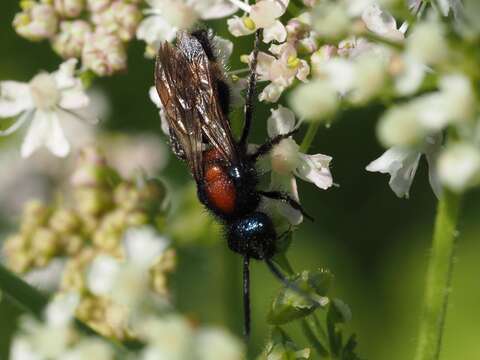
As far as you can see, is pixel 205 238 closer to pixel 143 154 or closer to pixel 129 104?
pixel 143 154

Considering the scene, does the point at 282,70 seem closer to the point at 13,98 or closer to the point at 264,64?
the point at 264,64

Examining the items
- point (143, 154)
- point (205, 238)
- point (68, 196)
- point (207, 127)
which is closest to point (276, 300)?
point (207, 127)

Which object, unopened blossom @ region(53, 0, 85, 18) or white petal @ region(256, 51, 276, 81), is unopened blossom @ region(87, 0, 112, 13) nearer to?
unopened blossom @ region(53, 0, 85, 18)

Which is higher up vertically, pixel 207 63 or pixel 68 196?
pixel 207 63

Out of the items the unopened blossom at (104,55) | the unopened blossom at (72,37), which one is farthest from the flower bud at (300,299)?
the unopened blossom at (72,37)

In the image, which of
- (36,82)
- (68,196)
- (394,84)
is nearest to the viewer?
(394,84)

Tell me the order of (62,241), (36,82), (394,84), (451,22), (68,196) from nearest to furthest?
(394,84)
(451,22)
(36,82)
(62,241)
(68,196)

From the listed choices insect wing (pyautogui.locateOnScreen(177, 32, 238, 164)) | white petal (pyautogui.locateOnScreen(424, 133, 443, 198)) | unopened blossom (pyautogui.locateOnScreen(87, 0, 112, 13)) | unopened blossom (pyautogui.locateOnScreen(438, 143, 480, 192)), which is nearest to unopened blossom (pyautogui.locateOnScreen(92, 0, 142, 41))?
unopened blossom (pyautogui.locateOnScreen(87, 0, 112, 13))
